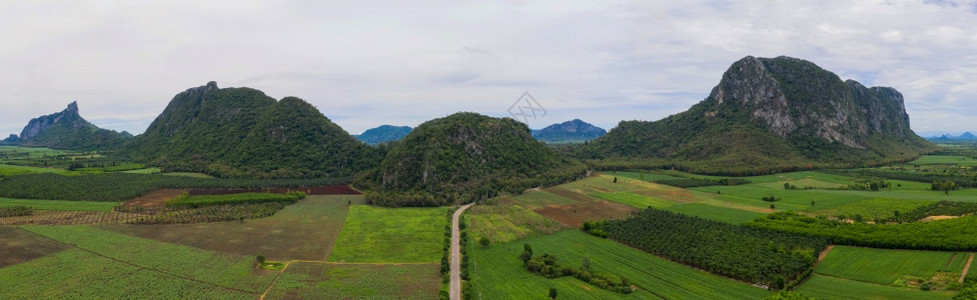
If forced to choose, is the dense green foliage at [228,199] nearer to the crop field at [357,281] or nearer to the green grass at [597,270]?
the crop field at [357,281]

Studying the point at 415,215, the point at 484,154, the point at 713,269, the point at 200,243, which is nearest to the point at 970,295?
the point at 713,269

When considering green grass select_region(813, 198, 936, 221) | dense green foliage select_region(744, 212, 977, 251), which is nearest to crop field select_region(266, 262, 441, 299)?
dense green foliage select_region(744, 212, 977, 251)

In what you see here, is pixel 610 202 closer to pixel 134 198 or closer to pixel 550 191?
pixel 550 191

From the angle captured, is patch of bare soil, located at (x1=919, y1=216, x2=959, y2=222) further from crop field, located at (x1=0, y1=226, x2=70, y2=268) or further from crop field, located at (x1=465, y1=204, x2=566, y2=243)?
crop field, located at (x1=0, y1=226, x2=70, y2=268)

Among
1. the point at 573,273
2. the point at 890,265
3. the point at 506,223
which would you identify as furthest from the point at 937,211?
the point at 506,223

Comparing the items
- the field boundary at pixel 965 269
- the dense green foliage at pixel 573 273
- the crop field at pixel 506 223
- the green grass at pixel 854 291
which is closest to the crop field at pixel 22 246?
the crop field at pixel 506 223

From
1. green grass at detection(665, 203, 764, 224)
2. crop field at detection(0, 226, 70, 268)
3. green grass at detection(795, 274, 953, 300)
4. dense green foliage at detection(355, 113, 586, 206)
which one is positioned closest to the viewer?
green grass at detection(795, 274, 953, 300)
